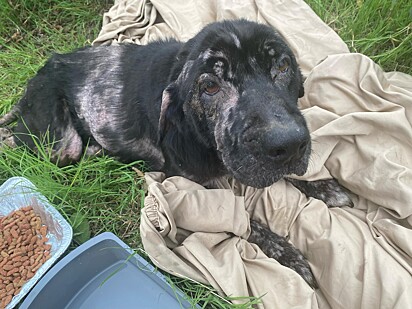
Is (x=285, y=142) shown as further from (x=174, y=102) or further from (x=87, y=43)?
(x=87, y=43)

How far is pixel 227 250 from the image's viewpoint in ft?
9.84

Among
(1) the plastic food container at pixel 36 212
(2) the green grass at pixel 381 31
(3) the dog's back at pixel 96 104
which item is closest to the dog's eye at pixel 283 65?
(3) the dog's back at pixel 96 104

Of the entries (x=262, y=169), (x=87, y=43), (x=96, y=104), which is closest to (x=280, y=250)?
(x=262, y=169)

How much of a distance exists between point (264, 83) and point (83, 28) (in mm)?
3206

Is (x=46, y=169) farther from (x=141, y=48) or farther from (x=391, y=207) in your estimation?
(x=391, y=207)

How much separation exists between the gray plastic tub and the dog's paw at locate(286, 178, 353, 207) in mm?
1356

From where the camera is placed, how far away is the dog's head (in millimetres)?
2410

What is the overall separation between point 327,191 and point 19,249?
243 centimetres

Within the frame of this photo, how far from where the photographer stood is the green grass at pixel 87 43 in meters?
3.44

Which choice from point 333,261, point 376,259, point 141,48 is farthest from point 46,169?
point 376,259

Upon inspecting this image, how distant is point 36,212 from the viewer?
3471 millimetres

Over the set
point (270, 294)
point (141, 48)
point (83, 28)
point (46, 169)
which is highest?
point (141, 48)

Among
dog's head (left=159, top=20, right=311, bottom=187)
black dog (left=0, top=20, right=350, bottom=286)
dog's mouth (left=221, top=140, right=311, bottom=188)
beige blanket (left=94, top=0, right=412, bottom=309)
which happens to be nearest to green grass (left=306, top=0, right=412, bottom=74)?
beige blanket (left=94, top=0, right=412, bottom=309)

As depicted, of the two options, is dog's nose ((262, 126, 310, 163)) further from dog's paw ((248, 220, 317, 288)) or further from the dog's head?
dog's paw ((248, 220, 317, 288))
